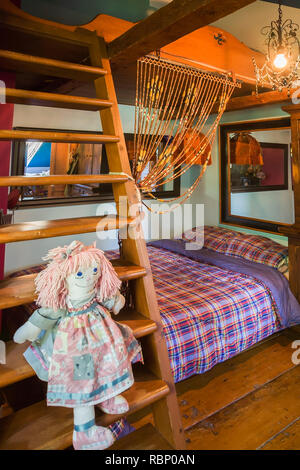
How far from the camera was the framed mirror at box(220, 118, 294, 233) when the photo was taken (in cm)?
308

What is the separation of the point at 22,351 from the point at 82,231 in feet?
1.67

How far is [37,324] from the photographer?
1.04 meters

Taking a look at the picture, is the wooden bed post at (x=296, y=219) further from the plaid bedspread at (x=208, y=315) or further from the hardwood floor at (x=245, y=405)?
the hardwood floor at (x=245, y=405)

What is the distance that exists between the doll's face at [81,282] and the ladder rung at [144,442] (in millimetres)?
666

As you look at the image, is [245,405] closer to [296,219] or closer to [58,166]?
[296,219]

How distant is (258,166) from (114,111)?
2301 mm

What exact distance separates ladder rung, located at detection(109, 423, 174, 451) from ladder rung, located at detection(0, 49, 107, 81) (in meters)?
1.68

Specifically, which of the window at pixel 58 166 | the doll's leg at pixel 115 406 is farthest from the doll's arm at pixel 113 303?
the window at pixel 58 166

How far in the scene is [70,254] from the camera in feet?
3.63

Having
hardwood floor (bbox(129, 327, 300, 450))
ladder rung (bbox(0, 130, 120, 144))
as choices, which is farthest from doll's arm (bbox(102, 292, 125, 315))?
hardwood floor (bbox(129, 327, 300, 450))

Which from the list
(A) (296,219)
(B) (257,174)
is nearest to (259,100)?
(B) (257,174)
